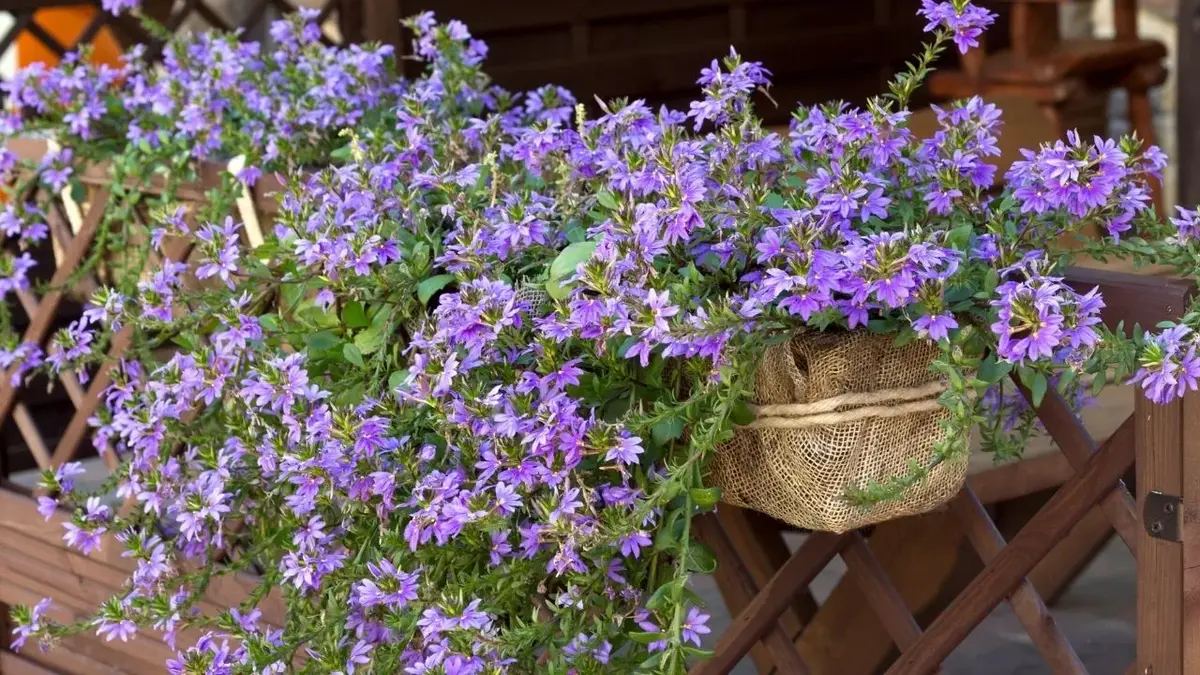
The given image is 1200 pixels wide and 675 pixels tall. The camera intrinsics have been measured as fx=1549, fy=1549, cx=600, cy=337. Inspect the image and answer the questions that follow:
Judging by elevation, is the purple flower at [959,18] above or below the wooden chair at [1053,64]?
above

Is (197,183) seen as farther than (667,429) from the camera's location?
Yes

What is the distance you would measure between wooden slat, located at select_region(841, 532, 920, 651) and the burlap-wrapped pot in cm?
30

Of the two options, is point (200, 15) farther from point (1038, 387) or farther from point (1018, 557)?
point (1038, 387)

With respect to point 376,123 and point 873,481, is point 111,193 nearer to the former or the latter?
point 376,123

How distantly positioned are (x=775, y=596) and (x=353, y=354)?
1.81 ft

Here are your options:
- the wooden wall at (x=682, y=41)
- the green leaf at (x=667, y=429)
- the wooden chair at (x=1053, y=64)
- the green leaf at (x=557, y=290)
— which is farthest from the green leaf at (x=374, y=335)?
the wooden chair at (x=1053, y=64)

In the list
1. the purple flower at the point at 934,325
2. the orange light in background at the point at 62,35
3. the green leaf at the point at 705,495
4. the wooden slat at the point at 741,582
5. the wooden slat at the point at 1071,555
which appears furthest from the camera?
the orange light in background at the point at 62,35

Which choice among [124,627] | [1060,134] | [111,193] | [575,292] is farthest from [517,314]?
[1060,134]

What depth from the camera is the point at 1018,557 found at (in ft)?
4.83

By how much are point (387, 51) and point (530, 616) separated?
940 millimetres

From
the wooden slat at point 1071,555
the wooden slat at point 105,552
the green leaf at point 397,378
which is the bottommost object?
the wooden slat at point 1071,555

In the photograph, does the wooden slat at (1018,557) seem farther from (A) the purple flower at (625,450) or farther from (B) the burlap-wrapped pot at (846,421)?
(A) the purple flower at (625,450)

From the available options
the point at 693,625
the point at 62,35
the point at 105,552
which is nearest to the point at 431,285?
the point at 693,625

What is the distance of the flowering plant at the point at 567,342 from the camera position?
1241mm
